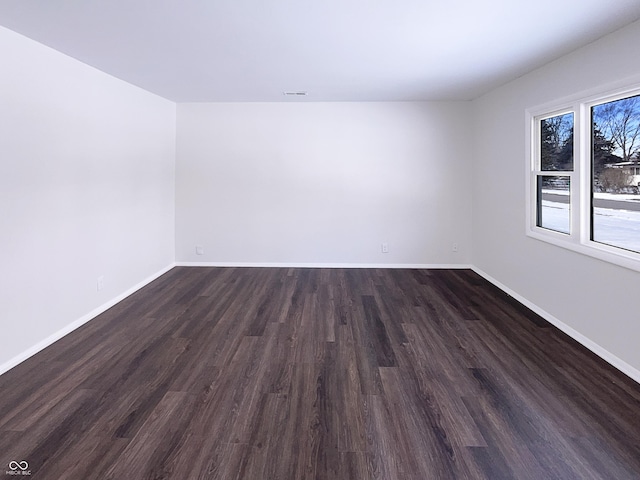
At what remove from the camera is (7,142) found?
9.29 ft

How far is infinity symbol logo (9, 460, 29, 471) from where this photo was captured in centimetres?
185

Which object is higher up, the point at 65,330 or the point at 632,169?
the point at 632,169

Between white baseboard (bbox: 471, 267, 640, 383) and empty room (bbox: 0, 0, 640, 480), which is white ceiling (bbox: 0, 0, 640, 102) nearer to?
empty room (bbox: 0, 0, 640, 480)

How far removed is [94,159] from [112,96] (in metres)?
0.79

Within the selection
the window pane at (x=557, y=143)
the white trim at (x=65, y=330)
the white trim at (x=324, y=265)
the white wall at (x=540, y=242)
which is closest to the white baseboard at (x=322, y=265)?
the white trim at (x=324, y=265)

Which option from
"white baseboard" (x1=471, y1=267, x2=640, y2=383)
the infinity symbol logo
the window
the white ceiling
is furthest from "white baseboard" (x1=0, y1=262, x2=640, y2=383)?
the white ceiling

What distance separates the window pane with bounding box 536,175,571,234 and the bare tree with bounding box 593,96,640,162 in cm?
58

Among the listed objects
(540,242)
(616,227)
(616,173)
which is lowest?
(540,242)

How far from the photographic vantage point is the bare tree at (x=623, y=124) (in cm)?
293

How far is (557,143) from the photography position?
12.6 ft

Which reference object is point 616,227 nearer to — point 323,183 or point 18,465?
point 323,183

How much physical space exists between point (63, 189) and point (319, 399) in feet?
9.17

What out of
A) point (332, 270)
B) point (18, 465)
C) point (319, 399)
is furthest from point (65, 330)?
point (332, 270)

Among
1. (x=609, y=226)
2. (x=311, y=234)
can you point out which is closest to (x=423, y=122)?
(x=311, y=234)
